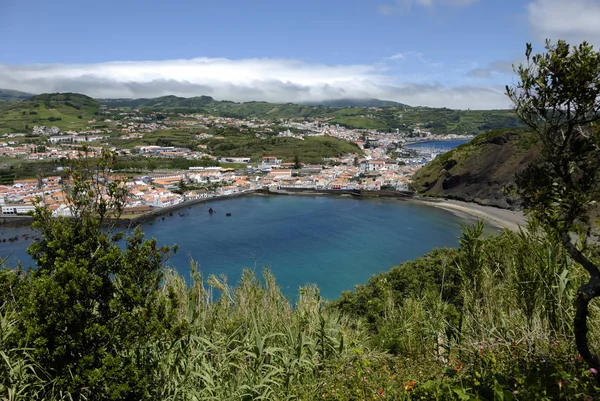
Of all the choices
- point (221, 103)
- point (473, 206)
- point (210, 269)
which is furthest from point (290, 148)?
point (221, 103)

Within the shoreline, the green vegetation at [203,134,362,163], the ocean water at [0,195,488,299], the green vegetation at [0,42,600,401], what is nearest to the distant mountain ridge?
the green vegetation at [203,134,362,163]

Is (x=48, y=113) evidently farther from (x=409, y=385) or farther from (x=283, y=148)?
(x=409, y=385)

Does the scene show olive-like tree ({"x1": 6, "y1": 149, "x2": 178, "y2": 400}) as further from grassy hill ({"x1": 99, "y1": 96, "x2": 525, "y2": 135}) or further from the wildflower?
grassy hill ({"x1": 99, "y1": 96, "x2": 525, "y2": 135})

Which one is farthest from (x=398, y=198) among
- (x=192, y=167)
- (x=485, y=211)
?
(x=192, y=167)

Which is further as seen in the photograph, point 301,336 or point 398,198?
point 398,198

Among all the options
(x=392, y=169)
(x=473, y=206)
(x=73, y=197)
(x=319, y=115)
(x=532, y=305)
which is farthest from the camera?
(x=319, y=115)

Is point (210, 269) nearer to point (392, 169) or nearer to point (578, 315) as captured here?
point (578, 315)

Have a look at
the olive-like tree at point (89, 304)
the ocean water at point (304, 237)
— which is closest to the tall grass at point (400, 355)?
the olive-like tree at point (89, 304)

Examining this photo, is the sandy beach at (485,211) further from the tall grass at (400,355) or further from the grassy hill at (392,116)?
the grassy hill at (392,116)
